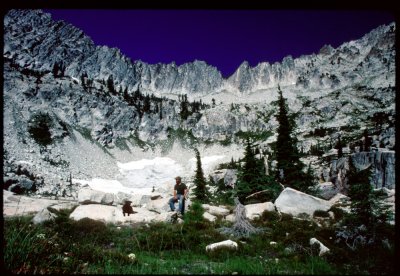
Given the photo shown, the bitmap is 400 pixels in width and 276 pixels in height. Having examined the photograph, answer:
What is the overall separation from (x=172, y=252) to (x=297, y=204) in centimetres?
1101

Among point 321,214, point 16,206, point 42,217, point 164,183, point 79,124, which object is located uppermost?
point 79,124

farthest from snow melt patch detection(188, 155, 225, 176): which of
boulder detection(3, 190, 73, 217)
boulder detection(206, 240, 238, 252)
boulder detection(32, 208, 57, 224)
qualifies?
boulder detection(206, 240, 238, 252)

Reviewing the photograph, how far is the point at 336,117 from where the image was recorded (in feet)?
649

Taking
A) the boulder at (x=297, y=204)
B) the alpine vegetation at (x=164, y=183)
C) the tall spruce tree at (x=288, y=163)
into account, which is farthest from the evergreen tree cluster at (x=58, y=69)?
the boulder at (x=297, y=204)

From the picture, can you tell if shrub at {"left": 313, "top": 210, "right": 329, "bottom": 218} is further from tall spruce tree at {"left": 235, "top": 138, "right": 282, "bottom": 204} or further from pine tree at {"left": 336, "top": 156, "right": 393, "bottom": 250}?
pine tree at {"left": 336, "top": 156, "right": 393, "bottom": 250}

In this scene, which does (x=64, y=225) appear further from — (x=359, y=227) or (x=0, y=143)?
(x=359, y=227)

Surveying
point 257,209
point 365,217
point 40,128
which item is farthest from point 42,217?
point 40,128

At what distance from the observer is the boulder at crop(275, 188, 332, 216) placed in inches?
636

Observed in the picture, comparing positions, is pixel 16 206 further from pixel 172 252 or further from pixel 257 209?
pixel 257 209

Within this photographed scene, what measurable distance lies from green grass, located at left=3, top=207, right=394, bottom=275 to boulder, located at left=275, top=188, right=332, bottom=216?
2.13 metres

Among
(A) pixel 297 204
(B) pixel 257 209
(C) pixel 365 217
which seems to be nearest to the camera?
(C) pixel 365 217

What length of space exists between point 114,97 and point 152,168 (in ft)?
192

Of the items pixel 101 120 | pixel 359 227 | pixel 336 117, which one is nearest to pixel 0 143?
pixel 359 227

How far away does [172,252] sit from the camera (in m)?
7.99
